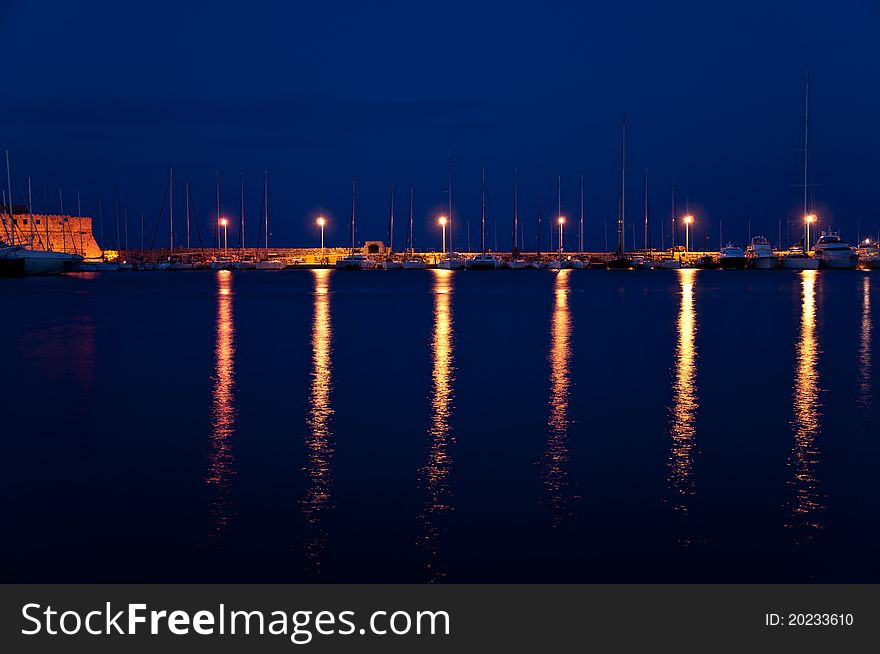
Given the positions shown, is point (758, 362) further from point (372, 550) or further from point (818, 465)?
point (372, 550)

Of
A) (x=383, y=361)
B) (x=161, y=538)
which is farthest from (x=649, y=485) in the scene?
(x=383, y=361)

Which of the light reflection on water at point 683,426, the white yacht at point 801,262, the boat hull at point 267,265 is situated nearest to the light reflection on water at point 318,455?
the light reflection on water at point 683,426

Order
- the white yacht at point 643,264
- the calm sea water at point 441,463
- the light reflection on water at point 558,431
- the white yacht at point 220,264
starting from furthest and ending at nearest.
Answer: the white yacht at point 220,264
the white yacht at point 643,264
the light reflection on water at point 558,431
the calm sea water at point 441,463

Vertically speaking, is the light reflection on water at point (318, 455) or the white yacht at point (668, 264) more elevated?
the white yacht at point (668, 264)

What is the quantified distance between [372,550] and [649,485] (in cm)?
327

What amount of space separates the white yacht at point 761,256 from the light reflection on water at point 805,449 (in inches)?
4047

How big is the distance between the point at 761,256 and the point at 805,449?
12317 cm

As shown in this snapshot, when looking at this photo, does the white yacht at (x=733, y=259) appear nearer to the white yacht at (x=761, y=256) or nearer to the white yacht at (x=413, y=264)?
the white yacht at (x=761, y=256)

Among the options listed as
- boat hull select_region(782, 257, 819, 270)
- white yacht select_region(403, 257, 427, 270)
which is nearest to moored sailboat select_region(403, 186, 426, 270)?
white yacht select_region(403, 257, 427, 270)

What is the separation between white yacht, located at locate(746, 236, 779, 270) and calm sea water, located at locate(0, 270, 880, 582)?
101 metres

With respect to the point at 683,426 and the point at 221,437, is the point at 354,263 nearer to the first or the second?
the point at 683,426

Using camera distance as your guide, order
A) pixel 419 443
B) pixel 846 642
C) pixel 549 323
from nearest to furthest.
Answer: pixel 846 642
pixel 419 443
pixel 549 323

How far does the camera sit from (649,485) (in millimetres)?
9570

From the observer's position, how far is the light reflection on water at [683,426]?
936cm
